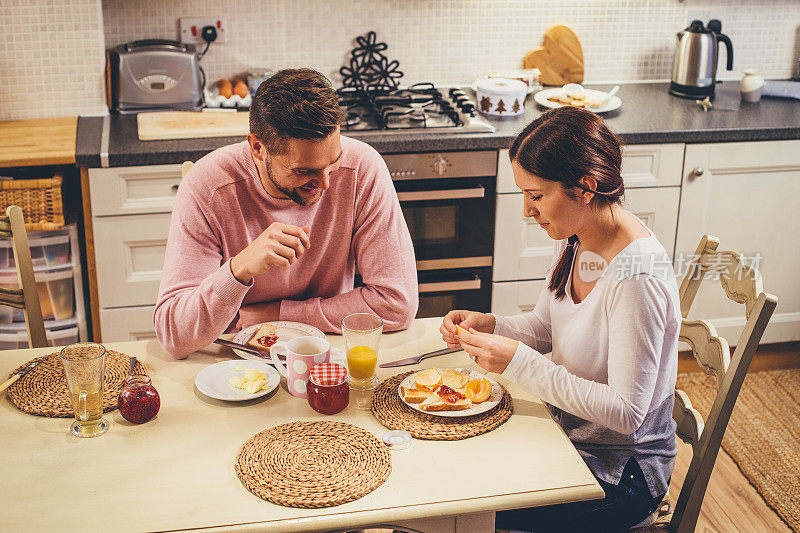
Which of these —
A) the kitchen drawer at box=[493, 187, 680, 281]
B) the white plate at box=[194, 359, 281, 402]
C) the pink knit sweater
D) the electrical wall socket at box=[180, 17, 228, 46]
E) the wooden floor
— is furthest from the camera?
the electrical wall socket at box=[180, 17, 228, 46]

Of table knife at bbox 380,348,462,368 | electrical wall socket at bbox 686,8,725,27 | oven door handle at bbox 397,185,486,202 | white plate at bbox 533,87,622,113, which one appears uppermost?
electrical wall socket at bbox 686,8,725,27

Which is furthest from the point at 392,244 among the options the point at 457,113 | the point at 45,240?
the point at 45,240

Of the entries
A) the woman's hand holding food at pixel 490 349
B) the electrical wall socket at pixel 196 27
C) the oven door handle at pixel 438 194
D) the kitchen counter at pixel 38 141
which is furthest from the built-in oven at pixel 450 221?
the woman's hand holding food at pixel 490 349

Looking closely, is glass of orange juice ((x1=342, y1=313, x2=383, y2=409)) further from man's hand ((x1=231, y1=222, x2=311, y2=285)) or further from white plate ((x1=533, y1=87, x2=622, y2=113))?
white plate ((x1=533, y1=87, x2=622, y2=113))

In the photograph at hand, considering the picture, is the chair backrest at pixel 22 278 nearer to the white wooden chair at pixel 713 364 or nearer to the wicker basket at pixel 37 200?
the wicker basket at pixel 37 200

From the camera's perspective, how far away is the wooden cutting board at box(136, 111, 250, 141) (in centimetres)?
282

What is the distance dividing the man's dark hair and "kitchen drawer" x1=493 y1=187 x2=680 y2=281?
4.32ft

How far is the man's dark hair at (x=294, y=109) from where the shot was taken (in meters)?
1.71

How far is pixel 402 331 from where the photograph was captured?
185 cm

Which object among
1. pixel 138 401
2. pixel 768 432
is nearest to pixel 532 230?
pixel 768 432

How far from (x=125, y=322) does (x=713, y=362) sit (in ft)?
6.60

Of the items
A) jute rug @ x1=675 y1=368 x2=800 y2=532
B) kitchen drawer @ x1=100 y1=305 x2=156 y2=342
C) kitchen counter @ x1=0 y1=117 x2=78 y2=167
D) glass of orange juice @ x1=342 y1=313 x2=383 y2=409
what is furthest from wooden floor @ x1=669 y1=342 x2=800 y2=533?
kitchen counter @ x1=0 y1=117 x2=78 y2=167

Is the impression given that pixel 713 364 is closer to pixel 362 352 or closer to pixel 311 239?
pixel 362 352

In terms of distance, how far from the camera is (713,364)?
1.69 metres
